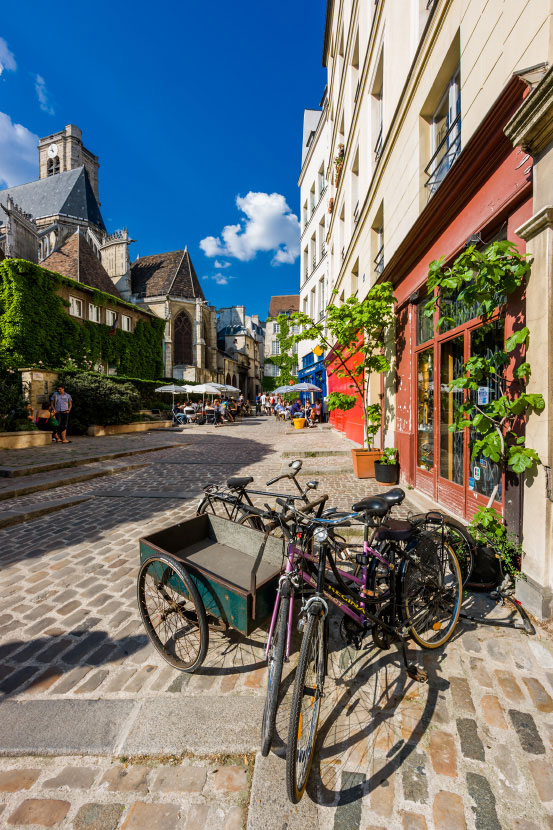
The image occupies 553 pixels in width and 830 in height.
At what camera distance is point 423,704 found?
2.05 meters

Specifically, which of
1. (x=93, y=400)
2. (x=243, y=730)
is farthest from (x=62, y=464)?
(x=243, y=730)

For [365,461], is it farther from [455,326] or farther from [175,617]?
[175,617]

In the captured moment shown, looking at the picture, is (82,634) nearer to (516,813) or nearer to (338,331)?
(516,813)

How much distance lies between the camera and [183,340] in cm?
4181

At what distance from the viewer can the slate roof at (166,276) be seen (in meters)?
42.0

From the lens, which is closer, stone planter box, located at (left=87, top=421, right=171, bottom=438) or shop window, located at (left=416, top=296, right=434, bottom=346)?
shop window, located at (left=416, top=296, right=434, bottom=346)

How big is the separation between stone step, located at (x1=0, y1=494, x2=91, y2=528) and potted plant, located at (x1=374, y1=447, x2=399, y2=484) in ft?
16.7

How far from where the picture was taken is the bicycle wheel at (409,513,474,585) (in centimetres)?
273

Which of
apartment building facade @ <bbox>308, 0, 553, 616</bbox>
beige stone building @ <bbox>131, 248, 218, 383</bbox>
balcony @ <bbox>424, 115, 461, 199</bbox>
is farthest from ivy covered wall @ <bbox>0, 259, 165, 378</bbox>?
balcony @ <bbox>424, 115, 461, 199</bbox>

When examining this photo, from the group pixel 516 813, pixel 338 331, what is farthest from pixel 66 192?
pixel 516 813

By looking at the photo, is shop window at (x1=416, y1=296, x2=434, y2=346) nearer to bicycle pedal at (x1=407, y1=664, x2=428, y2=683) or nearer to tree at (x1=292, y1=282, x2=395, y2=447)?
tree at (x1=292, y1=282, x2=395, y2=447)

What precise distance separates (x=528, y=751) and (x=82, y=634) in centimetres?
275

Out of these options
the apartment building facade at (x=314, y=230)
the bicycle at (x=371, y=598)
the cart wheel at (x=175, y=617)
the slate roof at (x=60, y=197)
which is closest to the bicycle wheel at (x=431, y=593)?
the bicycle at (x=371, y=598)

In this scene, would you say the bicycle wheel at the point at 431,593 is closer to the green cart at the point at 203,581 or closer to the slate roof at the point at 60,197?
the green cart at the point at 203,581
